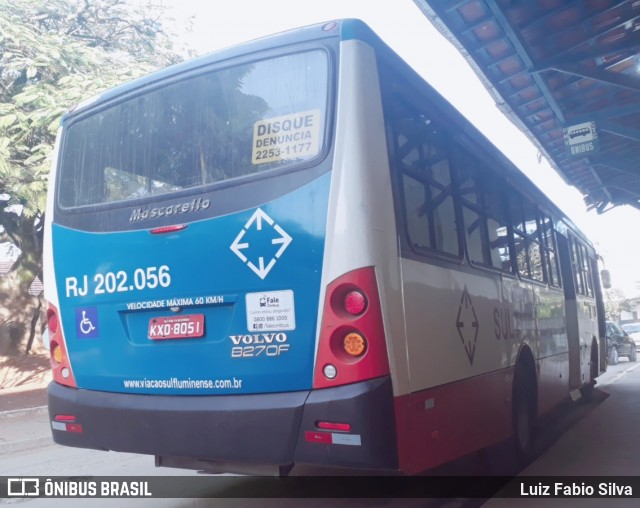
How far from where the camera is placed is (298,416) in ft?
12.5

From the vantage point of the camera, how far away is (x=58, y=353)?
16.2 feet

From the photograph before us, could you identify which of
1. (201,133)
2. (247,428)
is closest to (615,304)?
(201,133)

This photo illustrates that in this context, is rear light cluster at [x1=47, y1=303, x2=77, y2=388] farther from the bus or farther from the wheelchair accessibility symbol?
the wheelchair accessibility symbol

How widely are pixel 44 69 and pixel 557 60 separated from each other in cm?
973

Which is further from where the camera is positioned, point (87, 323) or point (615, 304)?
point (615, 304)

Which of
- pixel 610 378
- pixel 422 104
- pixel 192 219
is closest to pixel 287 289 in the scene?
pixel 192 219

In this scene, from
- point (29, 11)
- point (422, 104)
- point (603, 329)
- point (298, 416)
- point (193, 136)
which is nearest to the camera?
point (298, 416)

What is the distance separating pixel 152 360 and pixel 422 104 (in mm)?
2539

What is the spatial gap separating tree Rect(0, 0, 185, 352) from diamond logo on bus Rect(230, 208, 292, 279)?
844 centimetres

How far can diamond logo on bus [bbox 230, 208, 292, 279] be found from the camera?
4.05 meters

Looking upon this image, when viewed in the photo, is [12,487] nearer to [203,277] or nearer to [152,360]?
[152,360]

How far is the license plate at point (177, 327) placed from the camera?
14.0ft

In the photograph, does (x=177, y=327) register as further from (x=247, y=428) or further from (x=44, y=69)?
(x=44, y=69)

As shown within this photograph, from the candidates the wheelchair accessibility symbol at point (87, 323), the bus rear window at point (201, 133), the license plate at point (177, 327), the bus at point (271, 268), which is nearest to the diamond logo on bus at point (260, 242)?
the bus at point (271, 268)
